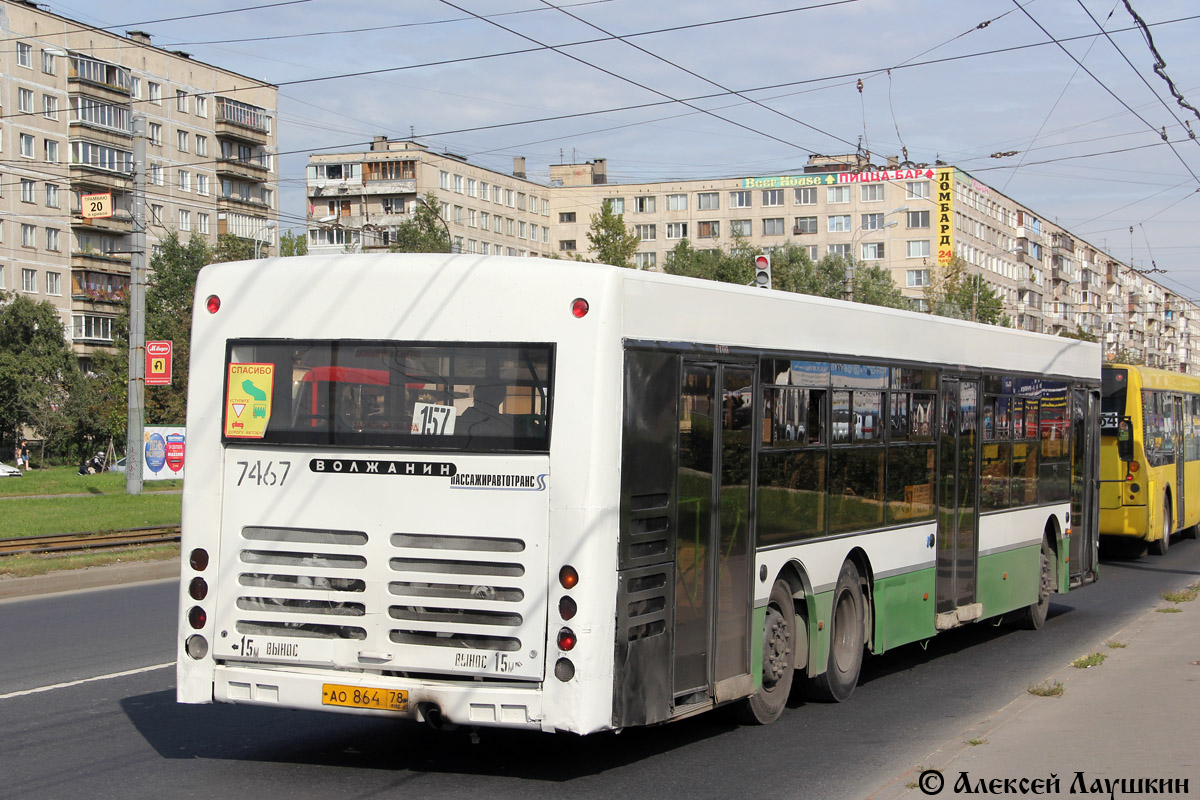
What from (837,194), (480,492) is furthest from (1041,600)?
(837,194)

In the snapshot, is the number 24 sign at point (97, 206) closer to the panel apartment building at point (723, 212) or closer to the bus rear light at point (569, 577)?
the bus rear light at point (569, 577)

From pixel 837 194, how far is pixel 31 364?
6030 cm

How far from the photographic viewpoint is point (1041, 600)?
13938mm

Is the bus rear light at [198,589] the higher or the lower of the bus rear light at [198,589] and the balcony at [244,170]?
the lower

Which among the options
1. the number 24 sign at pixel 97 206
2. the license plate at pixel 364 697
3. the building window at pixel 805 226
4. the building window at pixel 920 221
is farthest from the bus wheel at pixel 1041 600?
the building window at pixel 805 226

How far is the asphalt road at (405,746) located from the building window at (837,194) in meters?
92.8

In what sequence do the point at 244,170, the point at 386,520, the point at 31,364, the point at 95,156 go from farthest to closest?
the point at 244,170
the point at 95,156
the point at 31,364
the point at 386,520

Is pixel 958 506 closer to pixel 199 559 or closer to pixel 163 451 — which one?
pixel 199 559

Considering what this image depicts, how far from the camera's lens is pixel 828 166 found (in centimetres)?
10356

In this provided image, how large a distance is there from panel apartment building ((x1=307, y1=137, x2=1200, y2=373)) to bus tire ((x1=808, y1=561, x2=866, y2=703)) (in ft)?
258

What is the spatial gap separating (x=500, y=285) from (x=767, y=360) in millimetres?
2157

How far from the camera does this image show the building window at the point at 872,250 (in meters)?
99.9

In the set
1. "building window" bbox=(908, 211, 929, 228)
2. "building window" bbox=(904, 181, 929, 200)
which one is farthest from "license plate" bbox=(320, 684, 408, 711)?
"building window" bbox=(908, 211, 929, 228)

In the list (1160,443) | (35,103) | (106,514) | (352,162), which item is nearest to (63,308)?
(35,103)
